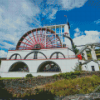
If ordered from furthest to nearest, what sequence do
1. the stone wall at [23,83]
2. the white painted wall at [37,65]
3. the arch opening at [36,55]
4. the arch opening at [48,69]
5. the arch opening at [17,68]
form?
1. the arch opening at [36,55]
2. the arch opening at [17,68]
3. the arch opening at [48,69]
4. the white painted wall at [37,65]
5. the stone wall at [23,83]

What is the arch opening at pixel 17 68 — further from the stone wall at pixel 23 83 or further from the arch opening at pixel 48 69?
the stone wall at pixel 23 83

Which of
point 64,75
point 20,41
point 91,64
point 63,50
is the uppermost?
point 20,41

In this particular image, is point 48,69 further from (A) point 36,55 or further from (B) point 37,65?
(A) point 36,55

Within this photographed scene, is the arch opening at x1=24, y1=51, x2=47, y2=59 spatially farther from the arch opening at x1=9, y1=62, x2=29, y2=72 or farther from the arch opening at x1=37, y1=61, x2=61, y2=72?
the arch opening at x1=9, y1=62, x2=29, y2=72

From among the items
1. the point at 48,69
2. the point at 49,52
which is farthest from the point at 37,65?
the point at 49,52

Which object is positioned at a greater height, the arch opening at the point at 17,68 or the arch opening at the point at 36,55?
the arch opening at the point at 36,55

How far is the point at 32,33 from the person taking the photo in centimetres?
2645

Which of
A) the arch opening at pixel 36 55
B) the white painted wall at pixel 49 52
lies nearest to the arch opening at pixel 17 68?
the white painted wall at pixel 49 52

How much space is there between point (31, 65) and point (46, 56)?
15.9ft

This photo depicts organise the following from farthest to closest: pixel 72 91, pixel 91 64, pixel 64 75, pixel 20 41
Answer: pixel 20 41
pixel 91 64
pixel 64 75
pixel 72 91

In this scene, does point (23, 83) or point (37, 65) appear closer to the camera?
point (23, 83)

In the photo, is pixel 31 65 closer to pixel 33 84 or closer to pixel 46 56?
pixel 46 56

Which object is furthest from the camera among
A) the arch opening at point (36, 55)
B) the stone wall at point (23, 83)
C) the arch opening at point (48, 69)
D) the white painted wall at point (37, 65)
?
the arch opening at point (36, 55)

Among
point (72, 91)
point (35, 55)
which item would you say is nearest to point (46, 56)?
point (35, 55)
